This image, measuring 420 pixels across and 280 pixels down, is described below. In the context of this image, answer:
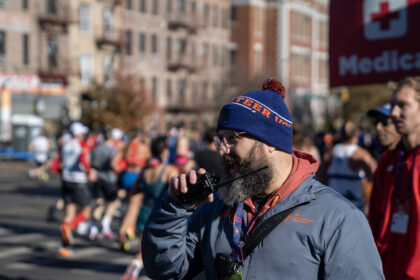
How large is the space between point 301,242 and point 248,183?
31 centimetres

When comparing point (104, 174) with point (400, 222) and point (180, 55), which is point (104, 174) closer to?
point (400, 222)

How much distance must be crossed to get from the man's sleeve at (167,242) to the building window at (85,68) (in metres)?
43.8

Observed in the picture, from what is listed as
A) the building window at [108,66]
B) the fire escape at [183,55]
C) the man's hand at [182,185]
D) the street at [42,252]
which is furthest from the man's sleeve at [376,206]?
the fire escape at [183,55]

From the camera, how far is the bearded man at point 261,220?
9.03 ft

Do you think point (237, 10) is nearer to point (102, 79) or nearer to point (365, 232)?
point (102, 79)

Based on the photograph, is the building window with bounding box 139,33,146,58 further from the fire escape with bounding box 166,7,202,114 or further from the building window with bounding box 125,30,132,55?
the fire escape with bounding box 166,7,202,114

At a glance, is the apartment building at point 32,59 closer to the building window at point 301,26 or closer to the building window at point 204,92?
the building window at point 204,92

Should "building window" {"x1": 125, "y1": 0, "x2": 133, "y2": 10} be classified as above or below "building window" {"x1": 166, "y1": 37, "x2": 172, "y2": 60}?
above

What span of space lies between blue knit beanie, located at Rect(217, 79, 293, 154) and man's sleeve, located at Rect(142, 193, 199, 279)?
1.29ft

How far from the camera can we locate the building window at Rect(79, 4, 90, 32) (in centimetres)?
4591

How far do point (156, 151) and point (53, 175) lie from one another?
71.2 ft

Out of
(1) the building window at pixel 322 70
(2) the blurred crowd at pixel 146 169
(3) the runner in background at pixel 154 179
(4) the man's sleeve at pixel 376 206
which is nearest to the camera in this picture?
(4) the man's sleeve at pixel 376 206

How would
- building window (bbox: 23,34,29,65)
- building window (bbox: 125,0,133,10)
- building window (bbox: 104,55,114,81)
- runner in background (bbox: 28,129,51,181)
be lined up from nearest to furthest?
1. runner in background (bbox: 28,129,51,181)
2. building window (bbox: 23,34,29,65)
3. building window (bbox: 104,55,114,81)
4. building window (bbox: 125,0,133,10)

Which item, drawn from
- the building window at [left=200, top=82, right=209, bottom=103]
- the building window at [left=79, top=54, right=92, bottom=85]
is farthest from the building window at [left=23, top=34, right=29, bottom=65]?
the building window at [left=200, top=82, right=209, bottom=103]
